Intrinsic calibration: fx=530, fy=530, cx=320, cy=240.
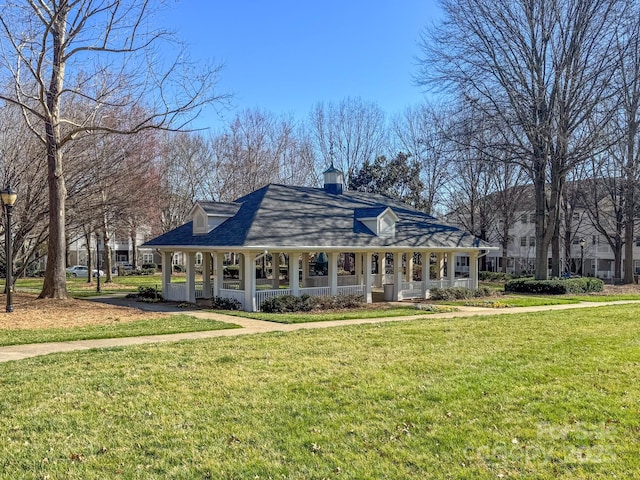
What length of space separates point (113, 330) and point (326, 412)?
7.72 metres

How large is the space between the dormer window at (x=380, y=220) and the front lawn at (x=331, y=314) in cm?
388

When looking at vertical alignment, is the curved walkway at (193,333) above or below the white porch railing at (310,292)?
below

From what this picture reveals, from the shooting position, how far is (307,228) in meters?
19.6

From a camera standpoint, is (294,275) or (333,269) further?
Answer: (333,269)

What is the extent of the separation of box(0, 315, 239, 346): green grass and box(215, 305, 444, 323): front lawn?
190 cm

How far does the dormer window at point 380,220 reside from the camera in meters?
21.2

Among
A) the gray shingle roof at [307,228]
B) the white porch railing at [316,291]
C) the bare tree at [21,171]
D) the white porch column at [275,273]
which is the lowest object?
the white porch railing at [316,291]

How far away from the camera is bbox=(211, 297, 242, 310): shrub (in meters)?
17.8

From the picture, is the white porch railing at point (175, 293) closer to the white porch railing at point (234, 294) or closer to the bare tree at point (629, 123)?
the white porch railing at point (234, 294)

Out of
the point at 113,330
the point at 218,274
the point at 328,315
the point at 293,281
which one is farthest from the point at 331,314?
the point at 113,330

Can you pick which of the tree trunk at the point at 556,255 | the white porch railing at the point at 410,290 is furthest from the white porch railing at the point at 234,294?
the tree trunk at the point at 556,255

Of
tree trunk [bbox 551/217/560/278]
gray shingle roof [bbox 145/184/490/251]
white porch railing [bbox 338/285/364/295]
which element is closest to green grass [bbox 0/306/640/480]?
gray shingle roof [bbox 145/184/490/251]

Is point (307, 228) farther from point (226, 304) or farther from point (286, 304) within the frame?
point (226, 304)

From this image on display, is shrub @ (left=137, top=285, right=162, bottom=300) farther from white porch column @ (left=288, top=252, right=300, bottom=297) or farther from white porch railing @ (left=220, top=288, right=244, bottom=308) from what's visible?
white porch column @ (left=288, top=252, right=300, bottom=297)
